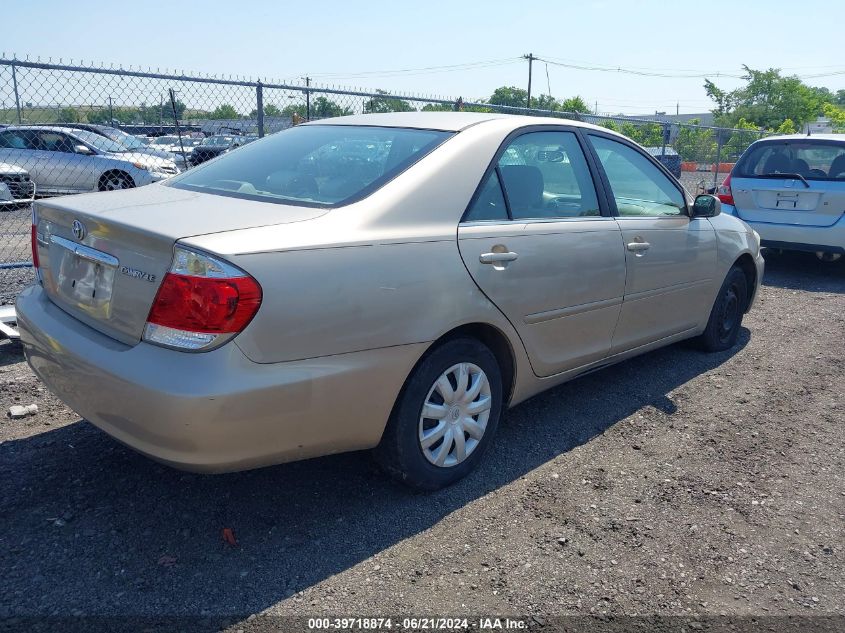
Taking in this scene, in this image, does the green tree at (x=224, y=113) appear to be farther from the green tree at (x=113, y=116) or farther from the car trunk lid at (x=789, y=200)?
the car trunk lid at (x=789, y=200)

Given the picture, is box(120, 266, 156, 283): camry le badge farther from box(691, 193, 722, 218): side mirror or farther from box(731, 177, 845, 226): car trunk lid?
box(731, 177, 845, 226): car trunk lid

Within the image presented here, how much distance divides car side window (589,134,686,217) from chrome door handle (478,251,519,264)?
112cm

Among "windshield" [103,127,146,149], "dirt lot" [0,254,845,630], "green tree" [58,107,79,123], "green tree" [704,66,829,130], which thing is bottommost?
"dirt lot" [0,254,845,630]

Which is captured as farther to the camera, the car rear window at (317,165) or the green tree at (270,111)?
the green tree at (270,111)

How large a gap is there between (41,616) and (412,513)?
4.64 ft

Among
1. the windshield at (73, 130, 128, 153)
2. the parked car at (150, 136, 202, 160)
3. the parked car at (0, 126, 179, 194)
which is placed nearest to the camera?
the parked car at (150, 136, 202, 160)

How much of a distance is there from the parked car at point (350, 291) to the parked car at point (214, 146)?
495 cm

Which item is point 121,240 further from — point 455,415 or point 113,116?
point 113,116

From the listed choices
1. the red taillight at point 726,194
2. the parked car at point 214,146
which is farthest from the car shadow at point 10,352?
the red taillight at point 726,194

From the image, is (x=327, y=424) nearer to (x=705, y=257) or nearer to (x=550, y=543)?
(x=550, y=543)

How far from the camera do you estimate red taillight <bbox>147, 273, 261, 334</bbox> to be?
245 cm

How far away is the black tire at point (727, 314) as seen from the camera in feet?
17.4

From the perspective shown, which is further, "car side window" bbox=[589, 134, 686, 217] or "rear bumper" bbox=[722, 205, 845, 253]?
"rear bumper" bbox=[722, 205, 845, 253]

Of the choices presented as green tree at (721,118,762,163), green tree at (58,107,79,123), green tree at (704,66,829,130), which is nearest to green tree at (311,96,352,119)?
green tree at (58,107,79,123)
